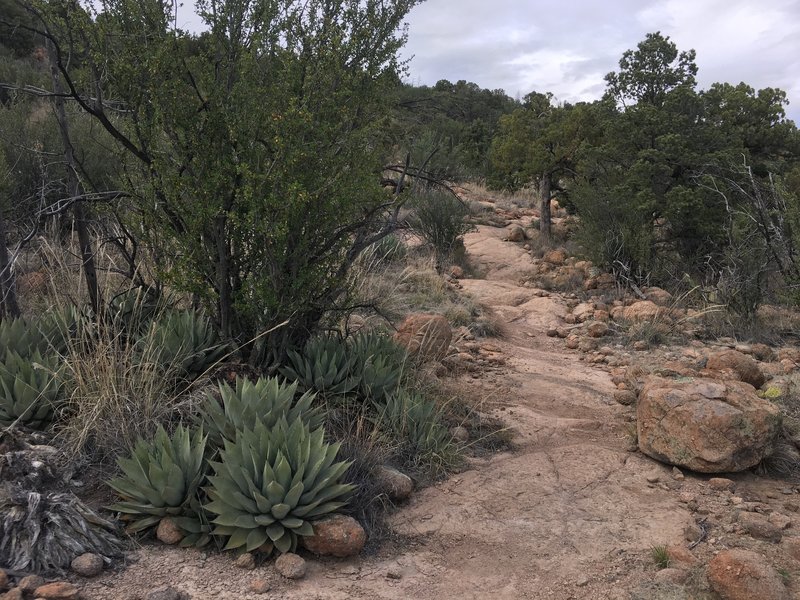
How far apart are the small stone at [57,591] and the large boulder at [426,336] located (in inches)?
153

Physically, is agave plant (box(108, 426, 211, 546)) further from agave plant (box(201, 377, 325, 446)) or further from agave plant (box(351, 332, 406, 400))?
agave plant (box(351, 332, 406, 400))

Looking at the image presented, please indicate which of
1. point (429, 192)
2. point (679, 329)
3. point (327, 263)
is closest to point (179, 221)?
point (327, 263)

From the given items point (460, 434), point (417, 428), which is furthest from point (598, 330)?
point (417, 428)

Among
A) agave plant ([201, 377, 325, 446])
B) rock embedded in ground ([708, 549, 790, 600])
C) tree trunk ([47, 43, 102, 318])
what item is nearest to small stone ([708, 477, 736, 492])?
rock embedded in ground ([708, 549, 790, 600])

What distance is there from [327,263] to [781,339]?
6.38 m

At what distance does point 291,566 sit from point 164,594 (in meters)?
0.62

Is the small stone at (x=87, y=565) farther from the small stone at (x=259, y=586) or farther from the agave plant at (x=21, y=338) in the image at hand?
the agave plant at (x=21, y=338)

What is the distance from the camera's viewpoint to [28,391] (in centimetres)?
429

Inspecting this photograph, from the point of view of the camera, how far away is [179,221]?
5.10m

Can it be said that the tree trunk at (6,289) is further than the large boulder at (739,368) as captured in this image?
No

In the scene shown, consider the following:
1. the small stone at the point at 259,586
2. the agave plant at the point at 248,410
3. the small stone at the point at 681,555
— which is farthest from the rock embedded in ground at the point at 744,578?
the agave plant at the point at 248,410

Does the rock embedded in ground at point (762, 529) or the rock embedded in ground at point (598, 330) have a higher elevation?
the rock embedded in ground at point (598, 330)

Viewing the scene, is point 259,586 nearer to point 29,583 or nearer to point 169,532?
point 169,532

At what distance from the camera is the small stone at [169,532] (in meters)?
3.55
